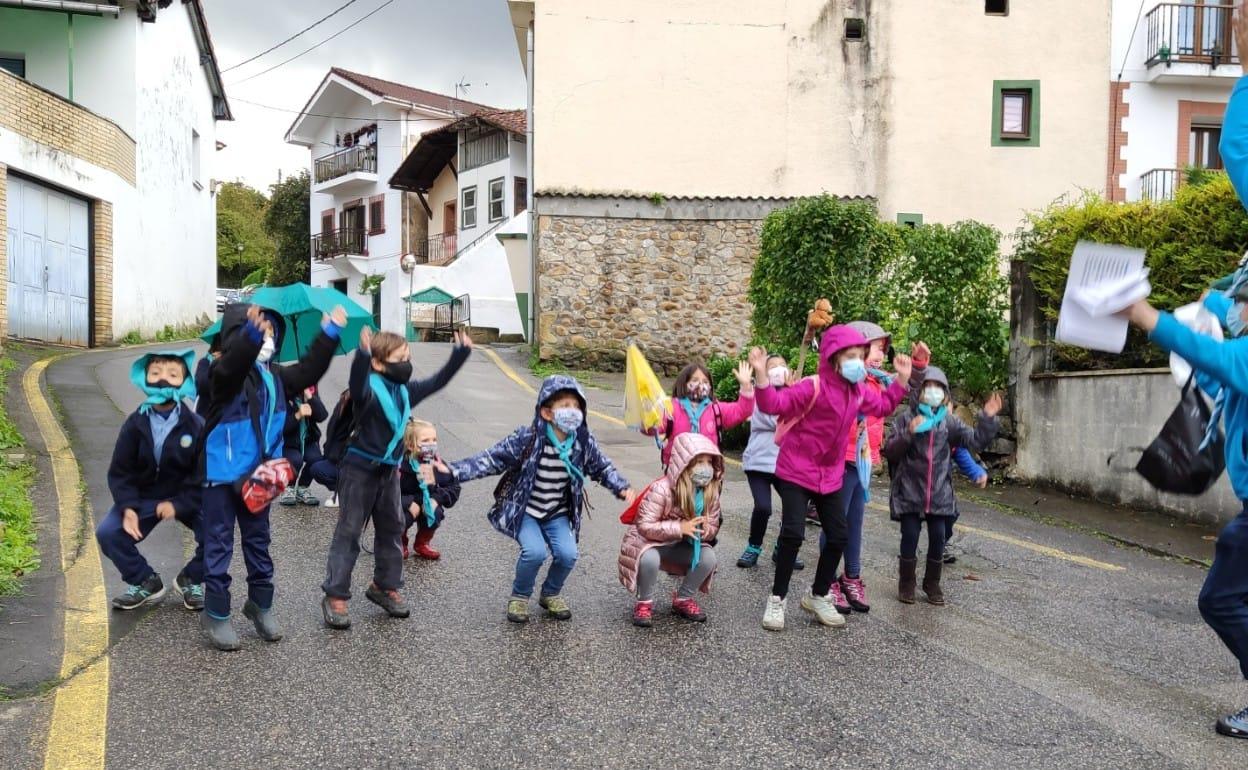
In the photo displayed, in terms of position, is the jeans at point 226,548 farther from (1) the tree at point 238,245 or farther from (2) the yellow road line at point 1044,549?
(1) the tree at point 238,245

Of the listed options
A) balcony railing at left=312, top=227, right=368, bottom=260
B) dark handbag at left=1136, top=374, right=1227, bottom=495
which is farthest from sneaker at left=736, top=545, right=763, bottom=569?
balcony railing at left=312, top=227, right=368, bottom=260

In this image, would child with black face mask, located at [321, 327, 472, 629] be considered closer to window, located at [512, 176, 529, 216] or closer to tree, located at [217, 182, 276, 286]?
window, located at [512, 176, 529, 216]

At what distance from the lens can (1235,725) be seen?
4.31m

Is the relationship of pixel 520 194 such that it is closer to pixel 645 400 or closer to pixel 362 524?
pixel 645 400

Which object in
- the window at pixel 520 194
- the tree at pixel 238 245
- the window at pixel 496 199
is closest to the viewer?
the window at pixel 520 194

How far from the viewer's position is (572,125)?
20531mm

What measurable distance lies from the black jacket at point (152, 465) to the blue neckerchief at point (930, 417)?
14.0 ft

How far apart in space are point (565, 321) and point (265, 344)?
1488 centimetres

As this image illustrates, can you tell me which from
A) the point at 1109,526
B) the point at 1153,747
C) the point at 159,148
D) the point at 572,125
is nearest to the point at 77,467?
the point at 1153,747

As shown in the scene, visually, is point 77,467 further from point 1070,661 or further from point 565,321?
point 565,321

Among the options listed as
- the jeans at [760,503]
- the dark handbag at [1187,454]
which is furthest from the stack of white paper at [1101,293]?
the jeans at [760,503]

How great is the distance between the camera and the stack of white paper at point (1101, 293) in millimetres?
3379

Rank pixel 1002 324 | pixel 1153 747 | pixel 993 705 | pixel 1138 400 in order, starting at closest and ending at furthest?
pixel 1153 747
pixel 993 705
pixel 1138 400
pixel 1002 324

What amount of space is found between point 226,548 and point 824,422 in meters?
3.27
